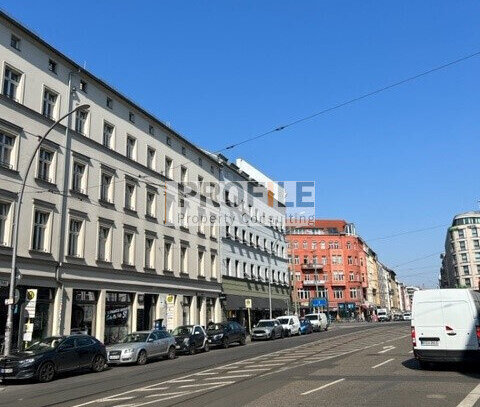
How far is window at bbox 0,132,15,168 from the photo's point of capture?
2503 centimetres

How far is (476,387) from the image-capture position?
11.8 metres

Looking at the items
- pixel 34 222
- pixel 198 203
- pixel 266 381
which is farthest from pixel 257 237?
pixel 266 381

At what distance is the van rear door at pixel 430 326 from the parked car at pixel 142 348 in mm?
12227

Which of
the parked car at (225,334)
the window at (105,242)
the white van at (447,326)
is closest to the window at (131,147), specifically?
the window at (105,242)

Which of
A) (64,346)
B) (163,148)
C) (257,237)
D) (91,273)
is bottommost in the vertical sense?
(64,346)

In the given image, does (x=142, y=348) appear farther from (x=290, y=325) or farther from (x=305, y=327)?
(x=305, y=327)

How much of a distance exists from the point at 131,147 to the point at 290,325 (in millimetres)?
21538

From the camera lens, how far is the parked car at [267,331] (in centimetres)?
3978

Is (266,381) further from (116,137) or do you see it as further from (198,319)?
(198,319)

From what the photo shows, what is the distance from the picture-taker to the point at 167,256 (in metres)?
39.0

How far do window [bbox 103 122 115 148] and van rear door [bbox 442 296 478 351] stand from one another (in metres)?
24.4

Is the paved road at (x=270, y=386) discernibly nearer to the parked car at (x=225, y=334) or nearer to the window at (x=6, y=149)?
the window at (x=6, y=149)

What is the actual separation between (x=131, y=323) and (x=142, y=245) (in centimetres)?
541

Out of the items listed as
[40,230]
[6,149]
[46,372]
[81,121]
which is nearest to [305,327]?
[81,121]
